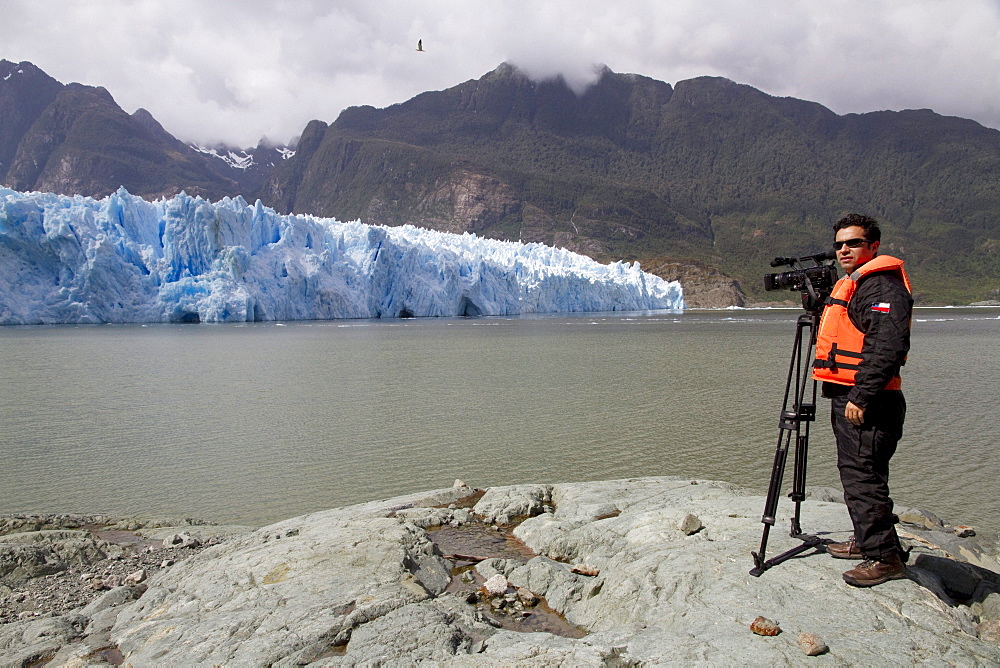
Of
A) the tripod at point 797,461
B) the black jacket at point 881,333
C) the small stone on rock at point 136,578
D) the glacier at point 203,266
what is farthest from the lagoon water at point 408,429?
the glacier at point 203,266

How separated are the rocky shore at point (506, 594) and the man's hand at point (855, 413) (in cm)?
79

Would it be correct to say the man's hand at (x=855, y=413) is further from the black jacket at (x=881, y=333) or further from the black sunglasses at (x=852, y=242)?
the black sunglasses at (x=852, y=242)

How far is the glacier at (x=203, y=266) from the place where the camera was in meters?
36.0

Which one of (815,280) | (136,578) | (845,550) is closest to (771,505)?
(845,550)

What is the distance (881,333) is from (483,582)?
2.64m

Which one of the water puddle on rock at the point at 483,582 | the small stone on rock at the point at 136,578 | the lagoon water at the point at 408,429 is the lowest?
the lagoon water at the point at 408,429

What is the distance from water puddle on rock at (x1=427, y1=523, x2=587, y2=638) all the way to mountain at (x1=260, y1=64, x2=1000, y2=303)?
343ft

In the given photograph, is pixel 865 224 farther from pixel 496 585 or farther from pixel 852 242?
pixel 496 585

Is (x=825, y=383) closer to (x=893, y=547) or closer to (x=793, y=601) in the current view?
(x=893, y=547)

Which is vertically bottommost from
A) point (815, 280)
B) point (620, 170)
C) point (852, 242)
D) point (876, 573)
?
point (876, 573)

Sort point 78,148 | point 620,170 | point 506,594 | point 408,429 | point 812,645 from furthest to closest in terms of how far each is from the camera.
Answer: point 620,170, point 78,148, point 408,429, point 506,594, point 812,645

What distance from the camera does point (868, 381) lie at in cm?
290

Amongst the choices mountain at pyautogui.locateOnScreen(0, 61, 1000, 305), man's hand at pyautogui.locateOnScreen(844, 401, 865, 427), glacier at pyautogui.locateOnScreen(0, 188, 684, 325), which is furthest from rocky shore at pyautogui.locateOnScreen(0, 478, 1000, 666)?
mountain at pyautogui.locateOnScreen(0, 61, 1000, 305)

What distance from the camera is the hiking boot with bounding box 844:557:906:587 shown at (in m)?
2.94
